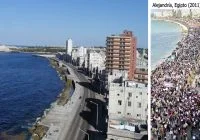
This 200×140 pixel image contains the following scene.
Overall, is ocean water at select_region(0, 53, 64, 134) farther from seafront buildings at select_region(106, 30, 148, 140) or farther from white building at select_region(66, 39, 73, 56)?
white building at select_region(66, 39, 73, 56)

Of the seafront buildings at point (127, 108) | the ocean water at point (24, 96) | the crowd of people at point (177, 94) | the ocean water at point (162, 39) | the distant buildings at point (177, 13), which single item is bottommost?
the ocean water at point (24, 96)

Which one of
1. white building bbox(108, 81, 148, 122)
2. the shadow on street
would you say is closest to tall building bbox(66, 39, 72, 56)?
the shadow on street

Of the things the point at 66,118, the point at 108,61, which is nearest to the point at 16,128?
the point at 66,118

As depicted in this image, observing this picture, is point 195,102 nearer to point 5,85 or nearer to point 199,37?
point 199,37

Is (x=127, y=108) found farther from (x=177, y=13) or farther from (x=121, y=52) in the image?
(x=121, y=52)

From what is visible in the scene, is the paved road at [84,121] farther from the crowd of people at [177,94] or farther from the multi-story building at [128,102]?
the crowd of people at [177,94]

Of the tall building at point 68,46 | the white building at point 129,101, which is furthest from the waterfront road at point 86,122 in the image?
the tall building at point 68,46

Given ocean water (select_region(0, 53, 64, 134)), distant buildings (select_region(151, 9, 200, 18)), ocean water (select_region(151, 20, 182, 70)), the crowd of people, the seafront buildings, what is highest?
distant buildings (select_region(151, 9, 200, 18))

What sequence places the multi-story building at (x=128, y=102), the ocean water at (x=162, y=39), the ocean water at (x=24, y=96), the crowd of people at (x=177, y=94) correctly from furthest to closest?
the ocean water at (x=24, y=96) → the multi-story building at (x=128, y=102) → the crowd of people at (x=177, y=94) → the ocean water at (x=162, y=39)

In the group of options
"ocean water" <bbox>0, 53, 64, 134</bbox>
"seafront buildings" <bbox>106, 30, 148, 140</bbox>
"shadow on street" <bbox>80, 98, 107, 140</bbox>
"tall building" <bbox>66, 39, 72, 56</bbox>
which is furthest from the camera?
"tall building" <bbox>66, 39, 72, 56</bbox>
